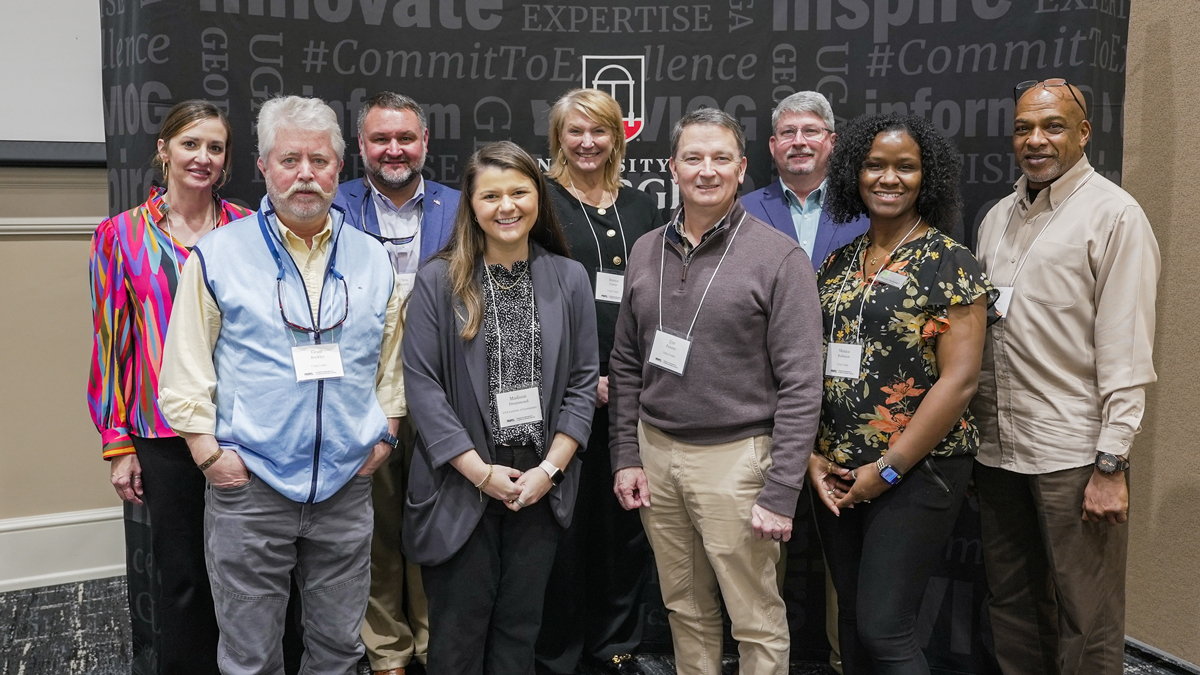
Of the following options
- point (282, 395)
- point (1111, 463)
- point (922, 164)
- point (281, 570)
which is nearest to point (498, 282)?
point (282, 395)

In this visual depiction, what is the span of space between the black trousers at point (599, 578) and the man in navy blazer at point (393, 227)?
51cm

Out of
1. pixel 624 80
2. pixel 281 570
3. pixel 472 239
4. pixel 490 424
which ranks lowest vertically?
pixel 281 570

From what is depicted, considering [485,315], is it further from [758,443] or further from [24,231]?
[24,231]

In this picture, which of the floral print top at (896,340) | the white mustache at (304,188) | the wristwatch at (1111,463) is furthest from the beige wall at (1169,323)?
the white mustache at (304,188)

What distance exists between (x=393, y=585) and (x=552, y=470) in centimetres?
103

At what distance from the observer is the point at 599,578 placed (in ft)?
9.64

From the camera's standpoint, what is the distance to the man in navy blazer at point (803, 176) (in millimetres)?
2793

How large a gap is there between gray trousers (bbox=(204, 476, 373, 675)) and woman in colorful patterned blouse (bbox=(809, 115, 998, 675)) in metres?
1.24

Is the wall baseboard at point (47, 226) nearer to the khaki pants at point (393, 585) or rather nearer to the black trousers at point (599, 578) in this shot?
the khaki pants at point (393, 585)

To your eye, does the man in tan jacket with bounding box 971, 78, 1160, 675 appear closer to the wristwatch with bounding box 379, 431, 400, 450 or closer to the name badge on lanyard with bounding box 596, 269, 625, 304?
the name badge on lanyard with bounding box 596, 269, 625, 304

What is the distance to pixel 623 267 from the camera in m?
2.67

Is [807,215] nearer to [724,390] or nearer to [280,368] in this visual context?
[724,390]

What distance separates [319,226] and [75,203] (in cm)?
217

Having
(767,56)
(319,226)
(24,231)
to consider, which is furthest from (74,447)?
(767,56)
